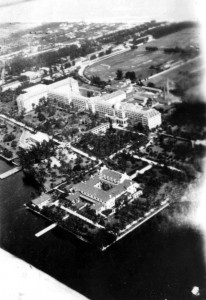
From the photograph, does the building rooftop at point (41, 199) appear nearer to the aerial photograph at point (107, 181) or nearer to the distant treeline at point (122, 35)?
the aerial photograph at point (107, 181)

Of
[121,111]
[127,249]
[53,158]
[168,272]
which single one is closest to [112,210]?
[127,249]

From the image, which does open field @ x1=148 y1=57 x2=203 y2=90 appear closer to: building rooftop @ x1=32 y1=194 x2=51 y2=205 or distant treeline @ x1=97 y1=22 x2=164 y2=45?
building rooftop @ x1=32 y1=194 x2=51 y2=205

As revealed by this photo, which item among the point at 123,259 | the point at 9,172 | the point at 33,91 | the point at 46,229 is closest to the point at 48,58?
the point at 33,91

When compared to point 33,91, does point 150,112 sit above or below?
above

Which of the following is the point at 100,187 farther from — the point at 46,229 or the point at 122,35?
the point at 122,35

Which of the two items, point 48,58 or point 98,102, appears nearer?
point 98,102

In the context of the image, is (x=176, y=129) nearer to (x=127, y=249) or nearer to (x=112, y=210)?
(x=112, y=210)
